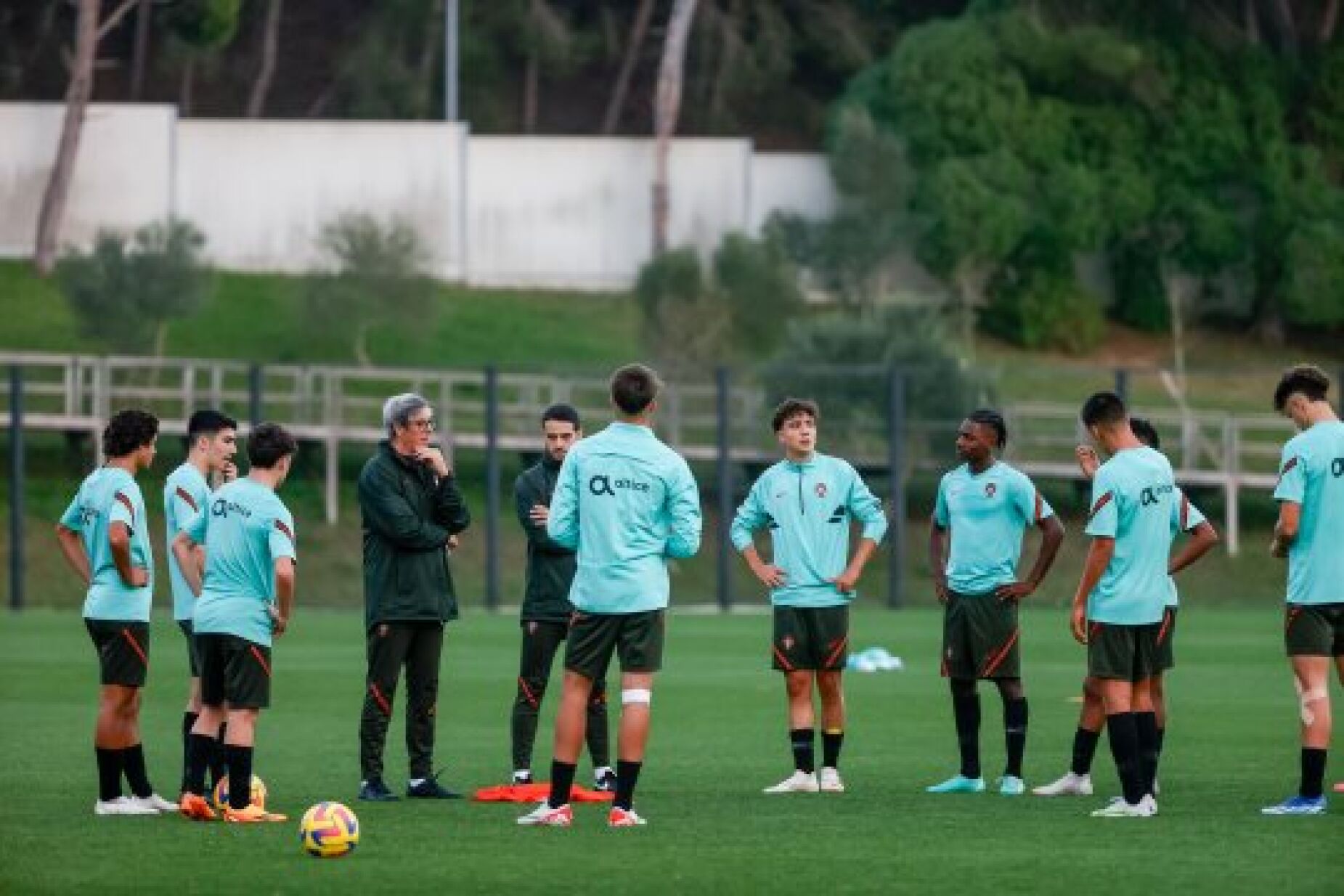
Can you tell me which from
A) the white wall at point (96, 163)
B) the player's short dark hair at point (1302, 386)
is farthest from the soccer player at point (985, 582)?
the white wall at point (96, 163)

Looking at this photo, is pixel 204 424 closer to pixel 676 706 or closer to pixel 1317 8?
pixel 676 706

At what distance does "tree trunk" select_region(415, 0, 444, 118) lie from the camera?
200 feet

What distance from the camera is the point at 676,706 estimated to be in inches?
877

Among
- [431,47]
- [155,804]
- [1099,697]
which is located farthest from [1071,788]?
[431,47]

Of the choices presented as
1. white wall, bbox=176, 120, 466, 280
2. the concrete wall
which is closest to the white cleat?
the concrete wall

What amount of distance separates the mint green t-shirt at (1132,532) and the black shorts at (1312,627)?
0.65 meters

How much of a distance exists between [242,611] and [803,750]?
321 cm

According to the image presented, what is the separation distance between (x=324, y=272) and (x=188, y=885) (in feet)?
133

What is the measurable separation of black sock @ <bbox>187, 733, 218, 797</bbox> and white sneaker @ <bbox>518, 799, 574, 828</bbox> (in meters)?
1.53

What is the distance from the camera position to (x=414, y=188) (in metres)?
56.4

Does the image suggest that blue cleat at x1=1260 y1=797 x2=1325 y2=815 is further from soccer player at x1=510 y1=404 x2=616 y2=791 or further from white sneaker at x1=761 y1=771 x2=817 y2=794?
soccer player at x1=510 y1=404 x2=616 y2=791

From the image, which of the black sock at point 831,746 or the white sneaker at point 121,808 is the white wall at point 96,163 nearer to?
the black sock at point 831,746

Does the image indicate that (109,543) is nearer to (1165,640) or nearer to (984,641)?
(984,641)

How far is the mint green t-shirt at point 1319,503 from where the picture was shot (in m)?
14.4
